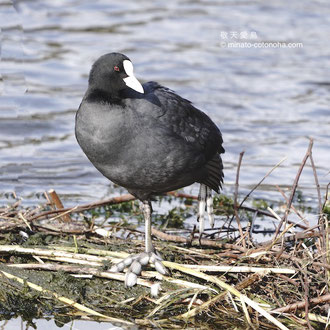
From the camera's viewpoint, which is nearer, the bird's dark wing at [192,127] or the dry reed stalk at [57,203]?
the bird's dark wing at [192,127]

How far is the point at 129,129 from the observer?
14.8 feet

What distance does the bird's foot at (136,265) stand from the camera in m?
4.59

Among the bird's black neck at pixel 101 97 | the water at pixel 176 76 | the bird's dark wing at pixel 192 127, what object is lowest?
the water at pixel 176 76

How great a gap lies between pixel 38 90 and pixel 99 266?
6047 millimetres

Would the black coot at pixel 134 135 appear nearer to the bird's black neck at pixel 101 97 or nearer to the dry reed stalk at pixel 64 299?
the bird's black neck at pixel 101 97

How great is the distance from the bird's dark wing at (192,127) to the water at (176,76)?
6.65 ft

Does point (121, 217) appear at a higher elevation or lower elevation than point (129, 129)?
lower

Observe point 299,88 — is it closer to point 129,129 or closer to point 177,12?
point 177,12

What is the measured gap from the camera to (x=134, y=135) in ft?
14.9

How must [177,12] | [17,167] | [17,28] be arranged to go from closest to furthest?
[17,167] → [17,28] → [177,12]

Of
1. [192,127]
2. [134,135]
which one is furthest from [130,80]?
[192,127]

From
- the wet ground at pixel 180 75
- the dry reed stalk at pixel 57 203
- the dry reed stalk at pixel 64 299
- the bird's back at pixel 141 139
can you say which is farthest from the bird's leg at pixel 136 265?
the wet ground at pixel 180 75

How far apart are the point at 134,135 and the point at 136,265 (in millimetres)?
767

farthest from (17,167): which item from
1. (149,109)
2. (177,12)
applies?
(177,12)
